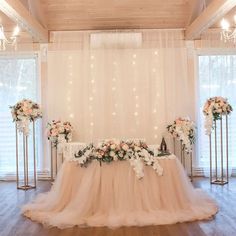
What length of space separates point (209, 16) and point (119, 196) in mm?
3039

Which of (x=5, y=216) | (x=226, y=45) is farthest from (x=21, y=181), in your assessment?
(x=226, y=45)

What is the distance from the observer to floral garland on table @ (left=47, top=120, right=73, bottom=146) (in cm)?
688

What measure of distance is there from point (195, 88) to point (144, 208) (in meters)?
3.51

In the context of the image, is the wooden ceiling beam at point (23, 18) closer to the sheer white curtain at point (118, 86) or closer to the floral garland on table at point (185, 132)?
the sheer white curtain at point (118, 86)

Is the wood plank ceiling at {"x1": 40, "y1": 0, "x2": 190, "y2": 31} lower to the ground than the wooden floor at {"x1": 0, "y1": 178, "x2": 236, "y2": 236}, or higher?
higher

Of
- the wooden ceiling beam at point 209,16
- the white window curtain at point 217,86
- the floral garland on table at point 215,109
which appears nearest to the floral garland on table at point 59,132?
the floral garland on table at point 215,109

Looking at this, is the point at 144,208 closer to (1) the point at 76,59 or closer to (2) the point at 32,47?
(1) the point at 76,59

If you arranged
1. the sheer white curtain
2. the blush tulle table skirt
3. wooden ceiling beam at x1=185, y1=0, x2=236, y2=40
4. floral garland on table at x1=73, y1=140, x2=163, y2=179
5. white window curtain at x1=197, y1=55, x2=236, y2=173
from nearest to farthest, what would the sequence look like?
the blush tulle table skirt, floral garland on table at x1=73, y1=140, x2=163, y2=179, wooden ceiling beam at x1=185, y1=0, x2=236, y2=40, the sheer white curtain, white window curtain at x1=197, y1=55, x2=236, y2=173

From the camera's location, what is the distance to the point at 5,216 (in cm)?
489

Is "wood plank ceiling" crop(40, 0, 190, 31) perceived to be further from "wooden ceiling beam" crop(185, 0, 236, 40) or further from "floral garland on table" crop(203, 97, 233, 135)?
"floral garland on table" crop(203, 97, 233, 135)

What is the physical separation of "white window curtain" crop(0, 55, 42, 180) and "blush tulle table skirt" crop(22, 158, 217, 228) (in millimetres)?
2654

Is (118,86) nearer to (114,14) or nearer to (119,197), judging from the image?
(114,14)

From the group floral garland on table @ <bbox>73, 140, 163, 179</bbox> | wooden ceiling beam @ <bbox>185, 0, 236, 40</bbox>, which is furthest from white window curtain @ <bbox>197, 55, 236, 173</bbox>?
floral garland on table @ <bbox>73, 140, 163, 179</bbox>

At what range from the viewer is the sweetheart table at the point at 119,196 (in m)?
4.68
